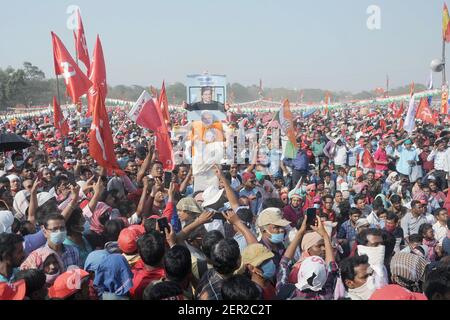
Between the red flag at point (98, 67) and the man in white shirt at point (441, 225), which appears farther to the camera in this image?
the red flag at point (98, 67)

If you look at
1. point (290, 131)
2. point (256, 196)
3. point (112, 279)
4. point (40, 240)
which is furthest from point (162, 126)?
point (112, 279)

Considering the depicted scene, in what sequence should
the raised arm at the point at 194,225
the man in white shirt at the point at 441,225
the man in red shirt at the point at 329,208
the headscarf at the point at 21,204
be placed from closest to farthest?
1. the raised arm at the point at 194,225
2. the headscarf at the point at 21,204
3. the man in white shirt at the point at 441,225
4. the man in red shirt at the point at 329,208

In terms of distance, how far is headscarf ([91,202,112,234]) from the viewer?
4216mm

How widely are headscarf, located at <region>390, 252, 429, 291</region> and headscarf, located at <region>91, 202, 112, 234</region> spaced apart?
93.6 inches

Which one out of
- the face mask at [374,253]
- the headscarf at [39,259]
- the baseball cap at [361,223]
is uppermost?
Result: the headscarf at [39,259]

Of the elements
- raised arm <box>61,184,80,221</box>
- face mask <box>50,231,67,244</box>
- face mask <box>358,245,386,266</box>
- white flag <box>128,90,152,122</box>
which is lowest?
face mask <box>358,245,386,266</box>

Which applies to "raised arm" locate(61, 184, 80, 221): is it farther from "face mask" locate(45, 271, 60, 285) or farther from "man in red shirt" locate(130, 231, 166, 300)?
"man in red shirt" locate(130, 231, 166, 300)

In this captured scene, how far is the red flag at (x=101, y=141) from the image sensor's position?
4980 millimetres

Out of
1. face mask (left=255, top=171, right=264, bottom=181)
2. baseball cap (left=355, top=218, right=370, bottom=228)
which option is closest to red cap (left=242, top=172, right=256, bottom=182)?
face mask (left=255, top=171, right=264, bottom=181)

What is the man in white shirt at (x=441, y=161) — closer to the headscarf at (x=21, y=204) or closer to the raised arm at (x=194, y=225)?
the raised arm at (x=194, y=225)

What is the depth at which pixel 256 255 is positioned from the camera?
300 centimetres

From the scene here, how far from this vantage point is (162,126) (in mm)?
6637

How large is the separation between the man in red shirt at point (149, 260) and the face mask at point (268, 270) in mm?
626

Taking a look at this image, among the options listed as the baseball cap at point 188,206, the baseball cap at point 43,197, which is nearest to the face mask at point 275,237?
the baseball cap at point 188,206
